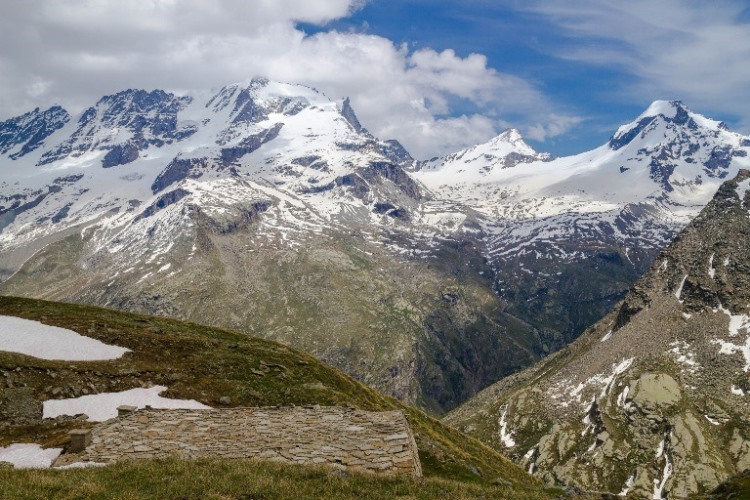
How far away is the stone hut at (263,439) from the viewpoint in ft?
85.7

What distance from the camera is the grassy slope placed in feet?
143

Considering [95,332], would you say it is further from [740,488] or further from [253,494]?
[740,488]

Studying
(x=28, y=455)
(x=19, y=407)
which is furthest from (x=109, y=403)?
(x=28, y=455)

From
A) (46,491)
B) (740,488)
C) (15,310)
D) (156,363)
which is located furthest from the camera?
(15,310)

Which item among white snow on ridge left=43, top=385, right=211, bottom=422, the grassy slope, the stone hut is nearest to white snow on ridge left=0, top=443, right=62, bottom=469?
the grassy slope

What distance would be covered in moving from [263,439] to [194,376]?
86.6ft

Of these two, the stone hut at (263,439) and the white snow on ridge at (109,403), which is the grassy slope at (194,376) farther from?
the stone hut at (263,439)

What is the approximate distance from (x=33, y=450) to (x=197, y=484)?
17.5 metres


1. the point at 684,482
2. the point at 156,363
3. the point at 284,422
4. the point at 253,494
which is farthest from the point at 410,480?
the point at 684,482

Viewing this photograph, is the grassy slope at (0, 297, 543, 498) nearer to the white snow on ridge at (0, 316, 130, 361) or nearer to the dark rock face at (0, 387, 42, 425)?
the dark rock face at (0, 387, 42, 425)

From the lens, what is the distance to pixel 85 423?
37.2 meters

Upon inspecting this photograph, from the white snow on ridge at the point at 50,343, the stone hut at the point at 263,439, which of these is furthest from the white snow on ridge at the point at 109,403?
the stone hut at the point at 263,439

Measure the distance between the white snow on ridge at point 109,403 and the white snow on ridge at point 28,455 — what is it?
6628 millimetres

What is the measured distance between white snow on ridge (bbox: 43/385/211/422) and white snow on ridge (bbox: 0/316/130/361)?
8528mm
